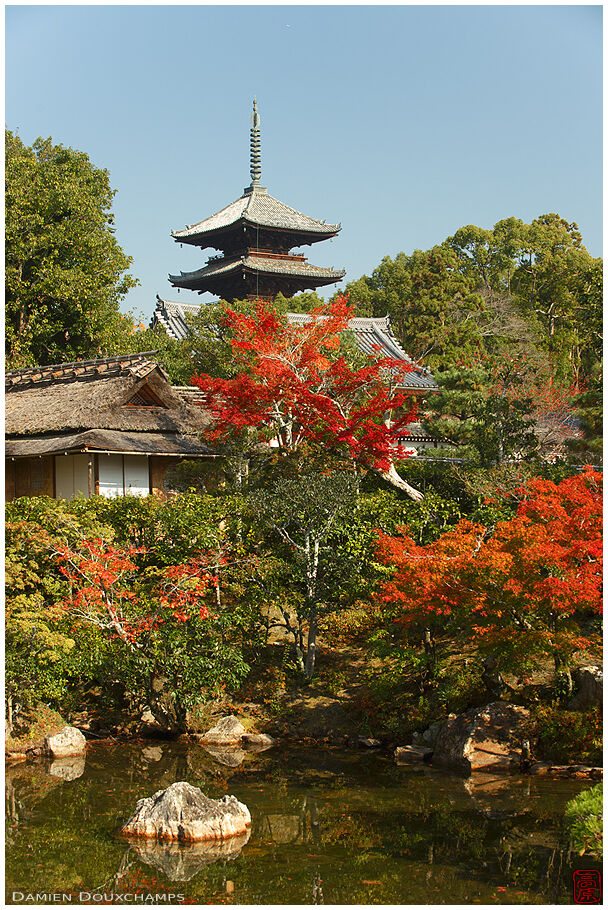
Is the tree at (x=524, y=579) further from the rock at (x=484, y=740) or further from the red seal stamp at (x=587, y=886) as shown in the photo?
the red seal stamp at (x=587, y=886)

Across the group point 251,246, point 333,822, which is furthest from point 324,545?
point 251,246

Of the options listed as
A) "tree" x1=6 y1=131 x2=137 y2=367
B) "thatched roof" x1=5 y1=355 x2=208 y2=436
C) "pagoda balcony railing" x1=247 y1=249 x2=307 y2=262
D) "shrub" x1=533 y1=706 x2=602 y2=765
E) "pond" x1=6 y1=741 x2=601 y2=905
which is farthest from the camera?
"pagoda balcony railing" x1=247 y1=249 x2=307 y2=262

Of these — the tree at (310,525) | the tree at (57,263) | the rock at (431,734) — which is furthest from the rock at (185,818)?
the tree at (57,263)

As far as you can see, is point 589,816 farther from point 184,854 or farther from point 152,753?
point 152,753

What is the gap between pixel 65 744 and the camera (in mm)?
12586

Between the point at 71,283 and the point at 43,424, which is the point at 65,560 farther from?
the point at 71,283

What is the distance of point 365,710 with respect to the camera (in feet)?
44.3

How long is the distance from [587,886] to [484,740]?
3503 mm

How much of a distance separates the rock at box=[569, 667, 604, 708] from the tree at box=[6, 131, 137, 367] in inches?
789

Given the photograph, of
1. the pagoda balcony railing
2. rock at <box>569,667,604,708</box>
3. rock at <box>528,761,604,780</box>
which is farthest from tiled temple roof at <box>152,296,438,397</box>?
rock at <box>528,761,604,780</box>

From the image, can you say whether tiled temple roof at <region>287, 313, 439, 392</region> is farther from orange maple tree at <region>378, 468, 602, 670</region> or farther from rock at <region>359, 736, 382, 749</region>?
rock at <region>359, 736, 382, 749</region>

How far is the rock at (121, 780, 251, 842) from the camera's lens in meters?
9.40

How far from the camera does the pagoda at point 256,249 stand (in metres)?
39.4

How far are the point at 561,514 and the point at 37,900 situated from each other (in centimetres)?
771
